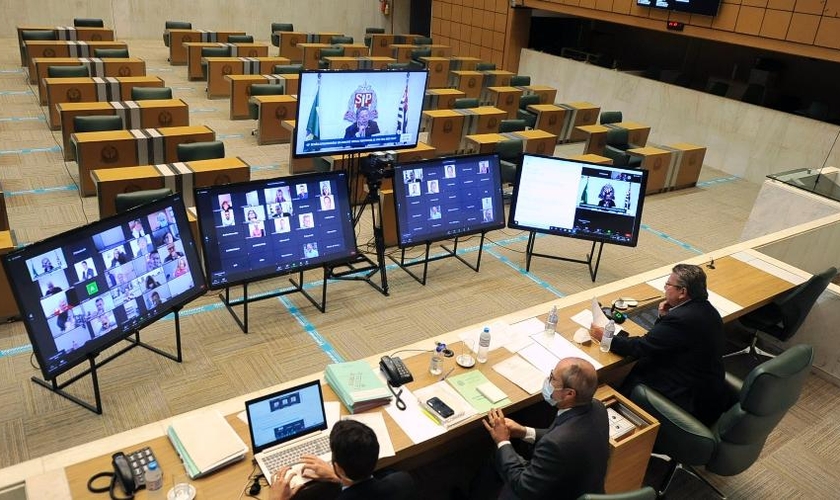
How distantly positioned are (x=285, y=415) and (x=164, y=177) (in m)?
4.44

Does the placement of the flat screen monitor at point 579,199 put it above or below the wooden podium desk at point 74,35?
below

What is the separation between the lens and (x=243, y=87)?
10883 millimetres

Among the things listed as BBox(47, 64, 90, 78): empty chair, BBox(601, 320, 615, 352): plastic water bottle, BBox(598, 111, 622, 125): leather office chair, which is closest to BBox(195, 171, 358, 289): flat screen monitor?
BBox(601, 320, 615, 352): plastic water bottle

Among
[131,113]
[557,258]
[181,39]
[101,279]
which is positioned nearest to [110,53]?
[181,39]

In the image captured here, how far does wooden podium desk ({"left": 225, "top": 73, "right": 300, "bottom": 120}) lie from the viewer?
10.8 meters

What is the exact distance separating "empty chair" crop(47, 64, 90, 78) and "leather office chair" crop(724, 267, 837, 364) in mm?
10167

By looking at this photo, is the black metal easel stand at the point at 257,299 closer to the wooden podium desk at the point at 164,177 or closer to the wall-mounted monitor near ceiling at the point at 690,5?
the wooden podium desk at the point at 164,177

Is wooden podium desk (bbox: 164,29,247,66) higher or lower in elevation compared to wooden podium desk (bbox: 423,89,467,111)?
higher

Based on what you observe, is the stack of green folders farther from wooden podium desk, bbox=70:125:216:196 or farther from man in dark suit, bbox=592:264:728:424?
wooden podium desk, bbox=70:125:216:196

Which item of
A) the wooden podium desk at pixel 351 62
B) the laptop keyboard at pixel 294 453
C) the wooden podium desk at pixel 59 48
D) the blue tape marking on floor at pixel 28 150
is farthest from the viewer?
the wooden podium desk at pixel 351 62

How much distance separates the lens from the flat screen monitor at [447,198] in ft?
18.2

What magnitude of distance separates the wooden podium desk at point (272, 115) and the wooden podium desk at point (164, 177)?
2.69m

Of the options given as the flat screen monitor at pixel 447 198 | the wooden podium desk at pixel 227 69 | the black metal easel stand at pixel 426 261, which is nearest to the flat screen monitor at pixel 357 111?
the flat screen monitor at pixel 447 198

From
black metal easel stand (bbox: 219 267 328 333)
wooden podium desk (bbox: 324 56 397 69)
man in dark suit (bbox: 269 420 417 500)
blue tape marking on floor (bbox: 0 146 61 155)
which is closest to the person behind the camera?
man in dark suit (bbox: 269 420 417 500)
